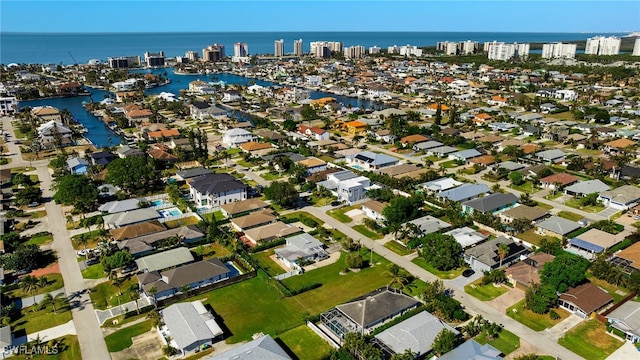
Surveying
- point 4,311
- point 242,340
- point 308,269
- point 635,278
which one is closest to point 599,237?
point 635,278

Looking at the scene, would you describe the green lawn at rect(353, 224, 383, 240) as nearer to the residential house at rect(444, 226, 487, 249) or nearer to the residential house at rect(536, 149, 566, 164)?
the residential house at rect(444, 226, 487, 249)

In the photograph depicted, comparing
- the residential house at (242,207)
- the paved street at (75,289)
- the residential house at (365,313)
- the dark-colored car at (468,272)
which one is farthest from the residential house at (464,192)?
the paved street at (75,289)

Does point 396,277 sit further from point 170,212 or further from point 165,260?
point 170,212

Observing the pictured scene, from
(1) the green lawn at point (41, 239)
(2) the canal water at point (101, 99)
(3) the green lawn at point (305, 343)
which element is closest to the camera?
(3) the green lawn at point (305, 343)

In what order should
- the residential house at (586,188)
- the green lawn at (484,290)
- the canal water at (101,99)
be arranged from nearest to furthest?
the green lawn at (484,290), the residential house at (586,188), the canal water at (101,99)

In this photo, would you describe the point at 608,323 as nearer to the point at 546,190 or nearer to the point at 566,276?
the point at 566,276

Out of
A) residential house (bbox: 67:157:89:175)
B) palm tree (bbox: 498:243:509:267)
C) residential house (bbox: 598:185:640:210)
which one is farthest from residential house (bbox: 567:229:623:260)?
residential house (bbox: 67:157:89:175)

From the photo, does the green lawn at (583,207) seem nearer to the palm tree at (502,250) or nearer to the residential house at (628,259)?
the residential house at (628,259)
